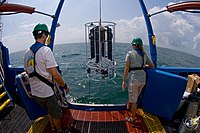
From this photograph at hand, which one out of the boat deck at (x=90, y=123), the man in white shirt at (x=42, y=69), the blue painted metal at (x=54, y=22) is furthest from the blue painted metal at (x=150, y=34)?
the man in white shirt at (x=42, y=69)

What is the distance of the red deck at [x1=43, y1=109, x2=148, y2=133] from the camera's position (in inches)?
151

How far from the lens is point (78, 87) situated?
10516 millimetres

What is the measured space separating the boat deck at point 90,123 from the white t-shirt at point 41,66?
1118 mm

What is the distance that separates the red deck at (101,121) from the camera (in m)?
3.83

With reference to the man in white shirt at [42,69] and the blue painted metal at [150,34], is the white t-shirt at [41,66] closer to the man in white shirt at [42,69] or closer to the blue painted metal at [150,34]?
the man in white shirt at [42,69]

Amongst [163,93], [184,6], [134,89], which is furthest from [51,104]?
[184,6]

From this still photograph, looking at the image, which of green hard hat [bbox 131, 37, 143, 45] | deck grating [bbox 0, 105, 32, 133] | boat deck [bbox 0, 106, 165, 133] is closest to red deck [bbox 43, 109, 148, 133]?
boat deck [bbox 0, 106, 165, 133]

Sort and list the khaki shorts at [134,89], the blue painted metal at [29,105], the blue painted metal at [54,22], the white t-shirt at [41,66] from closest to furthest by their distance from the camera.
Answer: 1. the white t-shirt at [41,66]
2. the blue painted metal at [29,105]
3. the khaki shorts at [134,89]
4. the blue painted metal at [54,22]

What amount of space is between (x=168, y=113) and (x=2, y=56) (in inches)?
179

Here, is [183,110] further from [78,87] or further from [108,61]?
[78,87]

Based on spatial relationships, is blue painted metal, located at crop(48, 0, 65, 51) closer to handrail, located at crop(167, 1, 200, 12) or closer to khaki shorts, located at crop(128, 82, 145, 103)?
khaki shorts, located at crop(128, 82, 145, 103)

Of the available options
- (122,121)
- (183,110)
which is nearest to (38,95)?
(122,121)

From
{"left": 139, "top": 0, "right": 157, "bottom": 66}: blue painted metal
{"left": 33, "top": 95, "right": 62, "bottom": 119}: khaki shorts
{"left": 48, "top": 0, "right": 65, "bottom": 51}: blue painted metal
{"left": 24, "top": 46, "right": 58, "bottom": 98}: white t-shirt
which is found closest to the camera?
{"left": 24, "top": 46, "right": 58, "bottom": 98}: white t-shirt

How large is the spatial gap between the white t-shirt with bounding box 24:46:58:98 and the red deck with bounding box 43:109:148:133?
1126 mm
